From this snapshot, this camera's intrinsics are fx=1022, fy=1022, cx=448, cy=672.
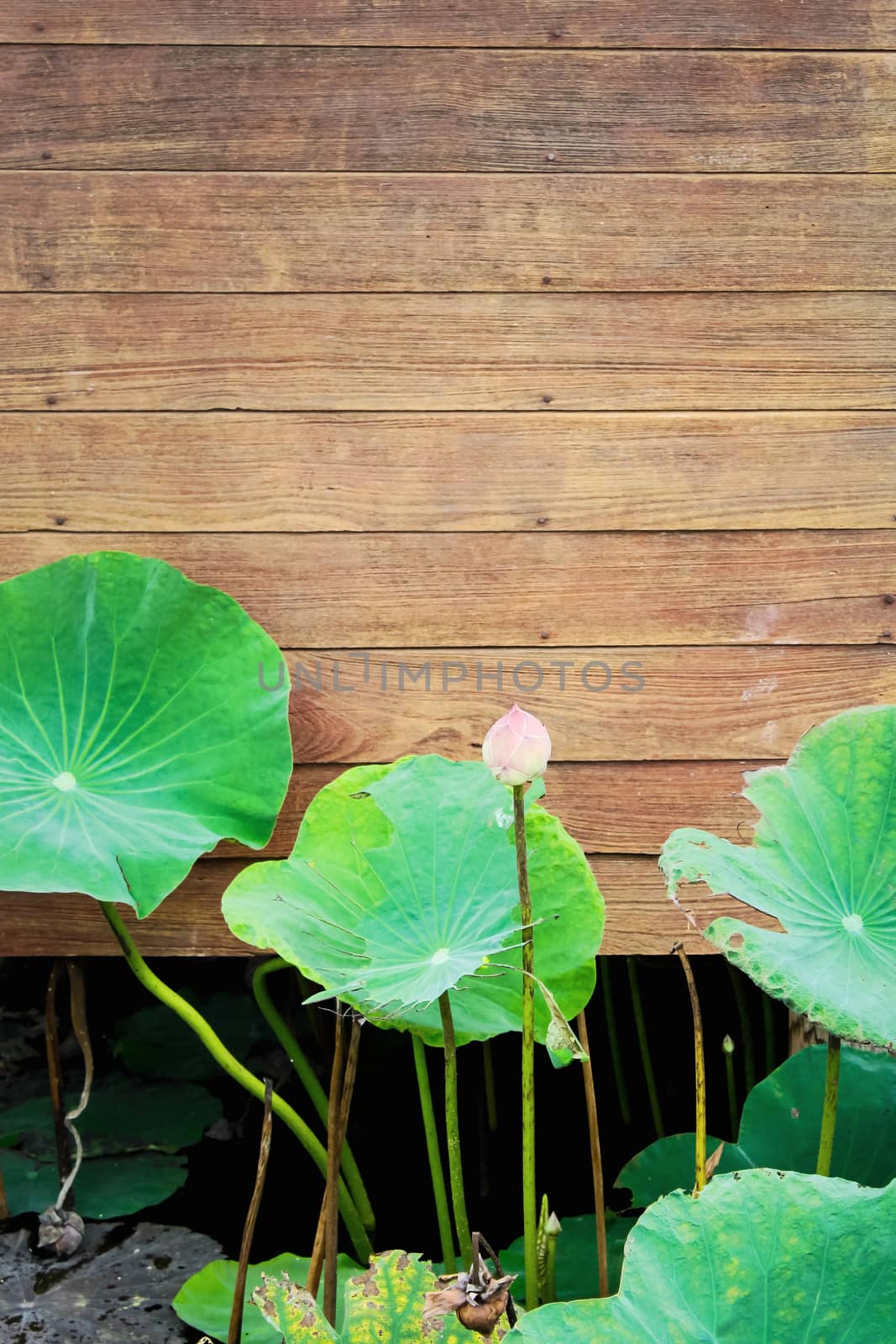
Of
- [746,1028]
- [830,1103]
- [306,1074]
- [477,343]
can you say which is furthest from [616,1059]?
[477,343]

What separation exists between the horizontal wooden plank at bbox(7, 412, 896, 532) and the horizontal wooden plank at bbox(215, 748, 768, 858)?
316mm

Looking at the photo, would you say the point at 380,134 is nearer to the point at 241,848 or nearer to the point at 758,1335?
the point at 241,848

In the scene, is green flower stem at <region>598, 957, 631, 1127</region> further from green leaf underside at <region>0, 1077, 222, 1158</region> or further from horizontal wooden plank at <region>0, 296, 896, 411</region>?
horizontal wooden plank at <region>0, 296, 896, 411</region>

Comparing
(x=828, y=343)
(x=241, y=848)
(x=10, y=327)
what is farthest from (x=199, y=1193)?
(x=828, y=343)

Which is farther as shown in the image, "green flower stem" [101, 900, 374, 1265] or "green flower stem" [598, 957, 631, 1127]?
"green flower stem" [598, 957, 631, 1127]

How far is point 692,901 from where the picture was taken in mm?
1349

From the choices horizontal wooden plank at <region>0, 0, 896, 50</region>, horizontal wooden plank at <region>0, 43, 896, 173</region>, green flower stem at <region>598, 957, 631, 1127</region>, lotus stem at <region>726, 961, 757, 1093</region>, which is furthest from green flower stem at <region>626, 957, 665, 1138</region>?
horizontal wooden plank at <region>0, 0, 896, 50</region>

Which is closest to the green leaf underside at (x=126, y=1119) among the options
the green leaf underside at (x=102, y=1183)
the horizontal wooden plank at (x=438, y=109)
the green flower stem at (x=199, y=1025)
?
the green leaf underside at (x=102, y=1183)

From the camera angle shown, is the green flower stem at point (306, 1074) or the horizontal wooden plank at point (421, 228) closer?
the horizontal wooden plank at point (421, 228)

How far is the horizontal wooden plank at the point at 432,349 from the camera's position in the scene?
128 cm

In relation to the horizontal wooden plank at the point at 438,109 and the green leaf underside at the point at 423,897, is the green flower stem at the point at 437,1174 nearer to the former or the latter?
the green leaf underside at the point at 423,897

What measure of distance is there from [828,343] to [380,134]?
620 mm

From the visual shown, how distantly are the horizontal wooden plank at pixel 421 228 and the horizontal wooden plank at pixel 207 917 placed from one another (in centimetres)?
76

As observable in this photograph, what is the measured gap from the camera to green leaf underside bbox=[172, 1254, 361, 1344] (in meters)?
1.23
